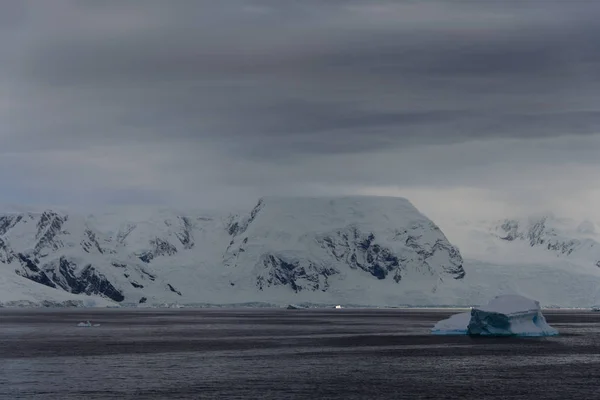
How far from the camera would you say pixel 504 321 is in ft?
508

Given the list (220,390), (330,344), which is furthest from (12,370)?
(330,344)

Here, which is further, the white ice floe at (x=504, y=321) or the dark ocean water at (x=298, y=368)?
the white ice floe at (x=504, y=321)

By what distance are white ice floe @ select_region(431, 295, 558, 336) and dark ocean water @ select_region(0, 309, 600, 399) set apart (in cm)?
291

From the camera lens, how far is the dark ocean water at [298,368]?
79.5 m

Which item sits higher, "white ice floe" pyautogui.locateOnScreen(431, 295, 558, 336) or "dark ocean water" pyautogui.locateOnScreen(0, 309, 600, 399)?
"white ice floe" pyautogui.locateOnScreen(431, 295, 558, 336)

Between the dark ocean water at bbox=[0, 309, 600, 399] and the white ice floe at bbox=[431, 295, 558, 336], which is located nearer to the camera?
the dark ocean water at bbox=[0, 309, 600, 399]

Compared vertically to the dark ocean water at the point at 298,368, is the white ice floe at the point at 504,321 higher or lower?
higher

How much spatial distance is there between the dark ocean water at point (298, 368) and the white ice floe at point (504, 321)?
9.55ft

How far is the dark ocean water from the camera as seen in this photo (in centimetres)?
7950

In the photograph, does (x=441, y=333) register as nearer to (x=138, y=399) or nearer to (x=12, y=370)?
(x=12, y=370)

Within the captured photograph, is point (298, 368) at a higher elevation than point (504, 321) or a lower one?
lower

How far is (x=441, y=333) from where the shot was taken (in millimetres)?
172250

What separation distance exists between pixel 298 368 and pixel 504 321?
209ft

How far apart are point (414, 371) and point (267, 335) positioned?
7604cm
